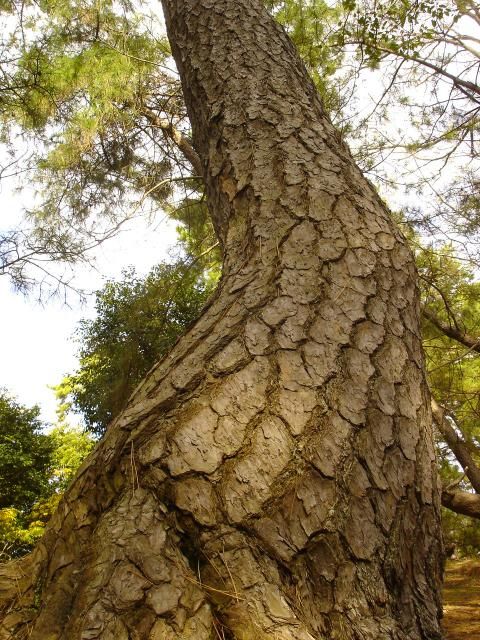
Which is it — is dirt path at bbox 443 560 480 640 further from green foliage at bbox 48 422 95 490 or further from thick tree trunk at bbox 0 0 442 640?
green foliage at bbox 48 422 95 490

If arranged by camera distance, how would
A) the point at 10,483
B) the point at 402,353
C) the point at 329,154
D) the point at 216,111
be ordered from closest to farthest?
the point at 402,353
the point at 329,154
the point at 216,111
the point at 10,483

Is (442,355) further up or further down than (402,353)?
further up

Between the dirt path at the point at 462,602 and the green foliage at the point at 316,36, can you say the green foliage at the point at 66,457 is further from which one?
the green foliage at the point at 316,36

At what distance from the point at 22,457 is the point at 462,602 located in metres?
6.75

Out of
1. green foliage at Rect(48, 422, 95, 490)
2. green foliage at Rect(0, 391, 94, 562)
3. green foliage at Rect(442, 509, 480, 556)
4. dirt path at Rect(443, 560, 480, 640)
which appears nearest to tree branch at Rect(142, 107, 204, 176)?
dirt path at Rect(443, 560, 480, 640)

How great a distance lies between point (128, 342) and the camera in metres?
6.52

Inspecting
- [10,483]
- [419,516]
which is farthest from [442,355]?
[10,483]

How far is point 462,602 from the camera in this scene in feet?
11.9

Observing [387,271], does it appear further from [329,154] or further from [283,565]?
[283,565]

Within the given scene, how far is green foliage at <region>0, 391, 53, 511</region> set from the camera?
774 cm

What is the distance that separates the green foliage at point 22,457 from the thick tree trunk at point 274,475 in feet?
25.9

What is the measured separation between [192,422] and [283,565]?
0.25 metres

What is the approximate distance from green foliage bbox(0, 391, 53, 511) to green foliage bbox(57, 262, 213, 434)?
97 centimetres

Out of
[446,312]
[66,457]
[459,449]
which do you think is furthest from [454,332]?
[66,457]
